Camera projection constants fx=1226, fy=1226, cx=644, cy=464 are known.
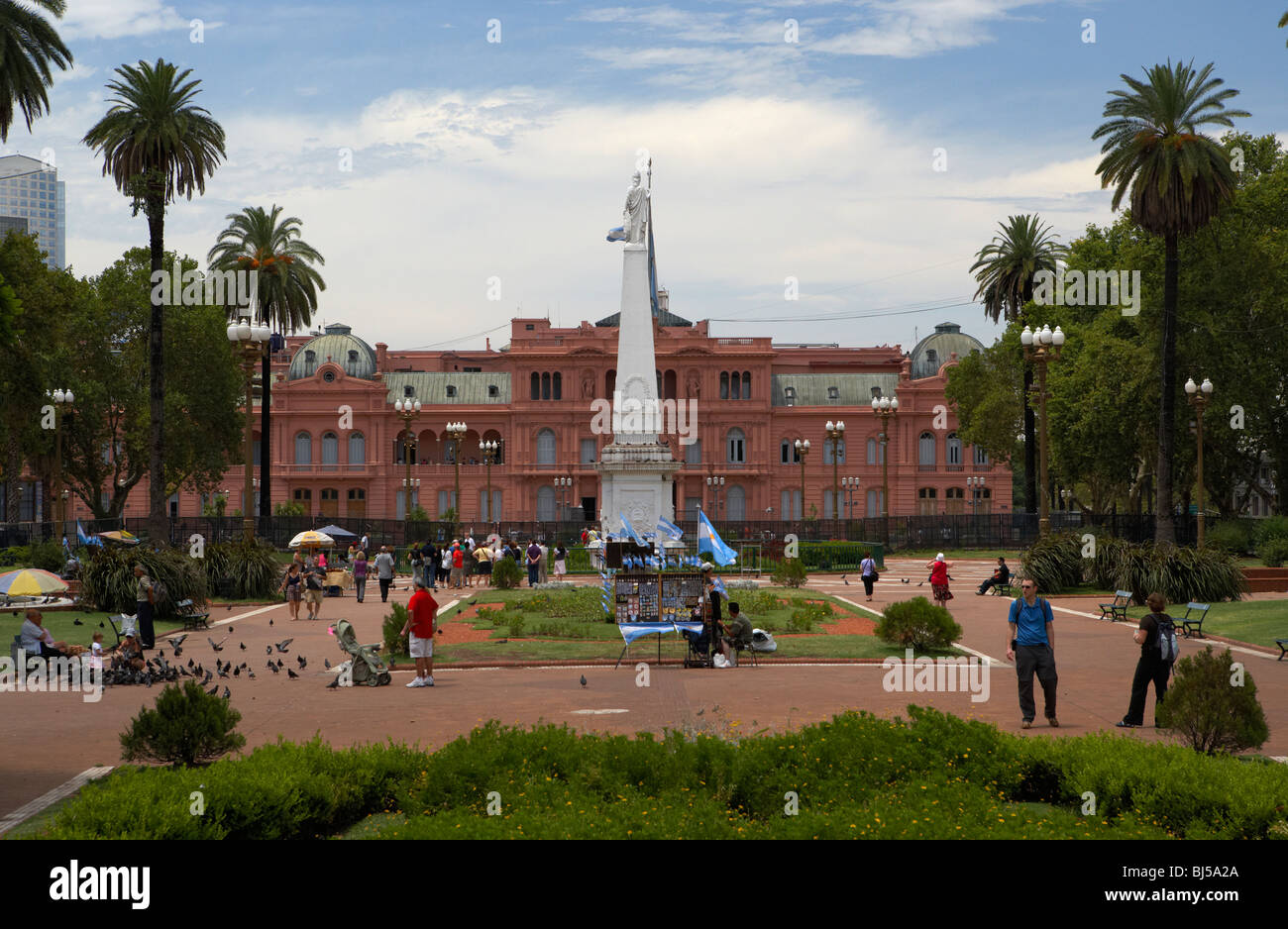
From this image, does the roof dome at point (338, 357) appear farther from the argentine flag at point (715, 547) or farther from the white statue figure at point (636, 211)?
Answer: the argentine flag at point (715, 547)

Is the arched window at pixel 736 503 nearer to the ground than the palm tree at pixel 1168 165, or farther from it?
nearer to the ground

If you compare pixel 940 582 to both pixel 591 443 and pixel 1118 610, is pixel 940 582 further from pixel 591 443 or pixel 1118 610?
pixel 591 443

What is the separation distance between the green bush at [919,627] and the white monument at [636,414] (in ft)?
71.0

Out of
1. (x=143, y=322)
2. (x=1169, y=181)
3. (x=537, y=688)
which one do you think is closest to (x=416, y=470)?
(x=143, y=322)

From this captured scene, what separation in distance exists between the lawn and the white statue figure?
20.6m

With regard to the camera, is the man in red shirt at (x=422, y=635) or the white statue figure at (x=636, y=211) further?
the white statue figure at (x=636, y=211)

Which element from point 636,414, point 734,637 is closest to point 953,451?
point 636,414

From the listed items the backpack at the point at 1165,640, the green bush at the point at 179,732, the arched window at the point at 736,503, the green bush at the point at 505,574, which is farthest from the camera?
the arched window at the point at 736,503

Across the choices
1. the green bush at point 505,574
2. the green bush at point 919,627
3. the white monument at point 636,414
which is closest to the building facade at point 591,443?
the white monument at point 636,414

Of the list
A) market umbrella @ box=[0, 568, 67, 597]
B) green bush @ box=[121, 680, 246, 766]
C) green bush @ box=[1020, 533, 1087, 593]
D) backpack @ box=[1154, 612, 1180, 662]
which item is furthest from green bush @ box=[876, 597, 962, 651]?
market umbrella @ box=[0, 568, 67, 597]

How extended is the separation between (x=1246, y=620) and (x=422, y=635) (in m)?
15.5

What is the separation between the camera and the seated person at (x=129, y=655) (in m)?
16.2

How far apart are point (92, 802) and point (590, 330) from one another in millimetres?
76235
